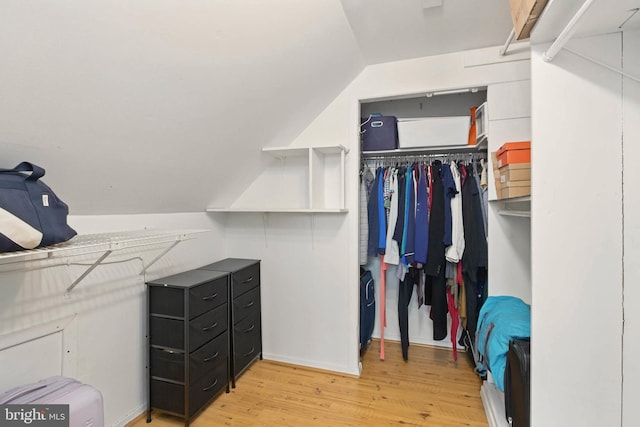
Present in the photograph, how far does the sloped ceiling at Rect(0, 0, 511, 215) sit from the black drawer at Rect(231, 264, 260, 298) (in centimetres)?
64

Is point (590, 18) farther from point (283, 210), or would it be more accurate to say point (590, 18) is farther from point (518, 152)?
point (283, 210)

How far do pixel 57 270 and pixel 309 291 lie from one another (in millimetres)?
1639

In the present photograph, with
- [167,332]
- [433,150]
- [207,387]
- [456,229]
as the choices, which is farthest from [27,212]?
[433,150]

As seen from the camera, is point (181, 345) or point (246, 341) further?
point (246, 341)

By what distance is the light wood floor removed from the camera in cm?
191

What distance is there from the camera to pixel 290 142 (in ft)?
8.29

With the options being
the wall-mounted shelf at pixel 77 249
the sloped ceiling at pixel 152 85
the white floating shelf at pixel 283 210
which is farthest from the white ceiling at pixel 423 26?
the wall-mounted shelf at pixel 77 249

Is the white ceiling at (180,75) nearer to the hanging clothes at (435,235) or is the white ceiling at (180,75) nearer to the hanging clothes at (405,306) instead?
the hanging clothes at (435,235)

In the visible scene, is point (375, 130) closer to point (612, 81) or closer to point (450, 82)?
point (450, 82)

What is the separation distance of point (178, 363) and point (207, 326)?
0.83 ft

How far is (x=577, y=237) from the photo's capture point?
1242 millimetres

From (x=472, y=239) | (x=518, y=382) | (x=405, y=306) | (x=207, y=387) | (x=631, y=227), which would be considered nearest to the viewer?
(x=631, y=227)

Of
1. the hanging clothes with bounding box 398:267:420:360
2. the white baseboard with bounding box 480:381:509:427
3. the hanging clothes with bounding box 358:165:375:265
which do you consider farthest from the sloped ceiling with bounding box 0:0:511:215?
the white baseboard with bounding box 480:381:509:427

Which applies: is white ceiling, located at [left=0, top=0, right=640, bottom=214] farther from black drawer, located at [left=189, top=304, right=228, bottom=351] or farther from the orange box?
black drawer, located at [left=189, top=304, right=228, bottom=351]
